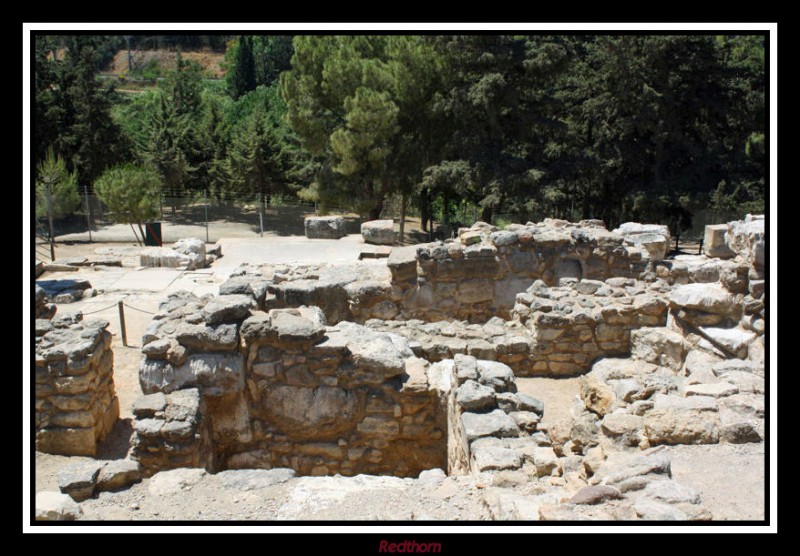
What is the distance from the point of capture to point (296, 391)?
6.77 meters

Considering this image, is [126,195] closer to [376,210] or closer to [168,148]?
[376,210]

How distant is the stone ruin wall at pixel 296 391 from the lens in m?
6.47

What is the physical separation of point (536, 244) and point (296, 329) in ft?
17.9

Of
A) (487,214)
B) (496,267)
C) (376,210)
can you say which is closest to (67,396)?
(496,267)

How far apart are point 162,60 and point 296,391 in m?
60.5

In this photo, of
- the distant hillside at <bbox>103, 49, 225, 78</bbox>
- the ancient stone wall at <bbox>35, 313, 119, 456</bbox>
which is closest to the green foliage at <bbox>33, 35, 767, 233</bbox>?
the ancient stone wall at <bbox>35, 313, 119, 456</bbox>

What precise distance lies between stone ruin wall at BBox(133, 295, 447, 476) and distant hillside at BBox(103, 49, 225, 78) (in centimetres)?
5671

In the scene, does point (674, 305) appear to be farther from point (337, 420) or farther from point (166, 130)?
point (166, 130)

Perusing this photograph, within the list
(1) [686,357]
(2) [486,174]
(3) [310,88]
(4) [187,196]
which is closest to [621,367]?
(1) [686,357]

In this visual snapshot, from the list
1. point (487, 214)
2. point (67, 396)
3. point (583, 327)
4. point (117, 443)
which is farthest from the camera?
point (487, 214)

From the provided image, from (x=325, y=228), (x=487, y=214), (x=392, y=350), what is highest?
(x=487, y=214)

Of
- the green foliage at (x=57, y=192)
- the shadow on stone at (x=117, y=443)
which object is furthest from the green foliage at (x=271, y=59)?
the shadow on stone at (x=117, y=443)

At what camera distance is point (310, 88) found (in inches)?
840

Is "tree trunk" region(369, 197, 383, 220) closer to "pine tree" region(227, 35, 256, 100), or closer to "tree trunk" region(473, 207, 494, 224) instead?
"tree trunk" region(473, 207, 494, 224)
